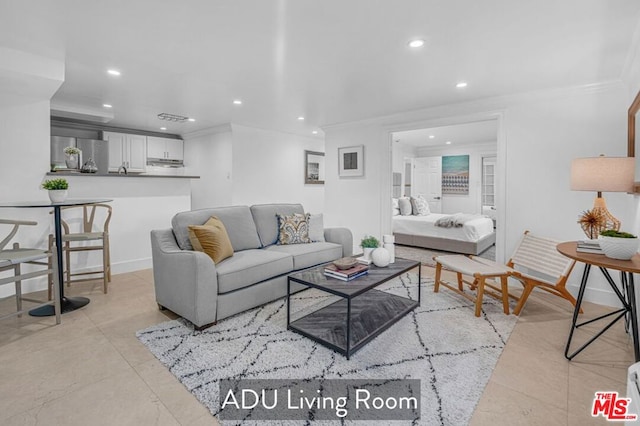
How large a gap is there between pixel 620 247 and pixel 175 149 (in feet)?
23.5

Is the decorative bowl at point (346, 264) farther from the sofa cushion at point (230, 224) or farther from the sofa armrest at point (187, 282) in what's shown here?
the sofa cushion at point (230, 224)

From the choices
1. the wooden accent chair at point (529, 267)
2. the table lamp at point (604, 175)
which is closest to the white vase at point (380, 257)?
the wooden accent chair at point (529, 267)

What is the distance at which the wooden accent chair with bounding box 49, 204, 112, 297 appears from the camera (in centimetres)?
336

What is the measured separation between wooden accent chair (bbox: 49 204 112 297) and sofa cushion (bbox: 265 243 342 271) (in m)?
1.80

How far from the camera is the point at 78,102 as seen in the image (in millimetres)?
4406

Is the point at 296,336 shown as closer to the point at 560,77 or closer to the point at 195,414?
the point at 195,414

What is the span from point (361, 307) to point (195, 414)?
5.41 feet

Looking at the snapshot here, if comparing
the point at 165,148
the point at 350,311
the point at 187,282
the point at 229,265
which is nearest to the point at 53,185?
the point at 187,282

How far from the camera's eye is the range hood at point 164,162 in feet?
21.4

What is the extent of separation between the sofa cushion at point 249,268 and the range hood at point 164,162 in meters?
4.36

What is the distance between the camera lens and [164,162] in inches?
263

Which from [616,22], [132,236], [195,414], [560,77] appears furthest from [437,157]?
[195,414]

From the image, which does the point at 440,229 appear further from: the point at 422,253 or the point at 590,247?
the point at 590,247

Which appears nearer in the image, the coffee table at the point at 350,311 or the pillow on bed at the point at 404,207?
the coffee table at the point at 350,311
